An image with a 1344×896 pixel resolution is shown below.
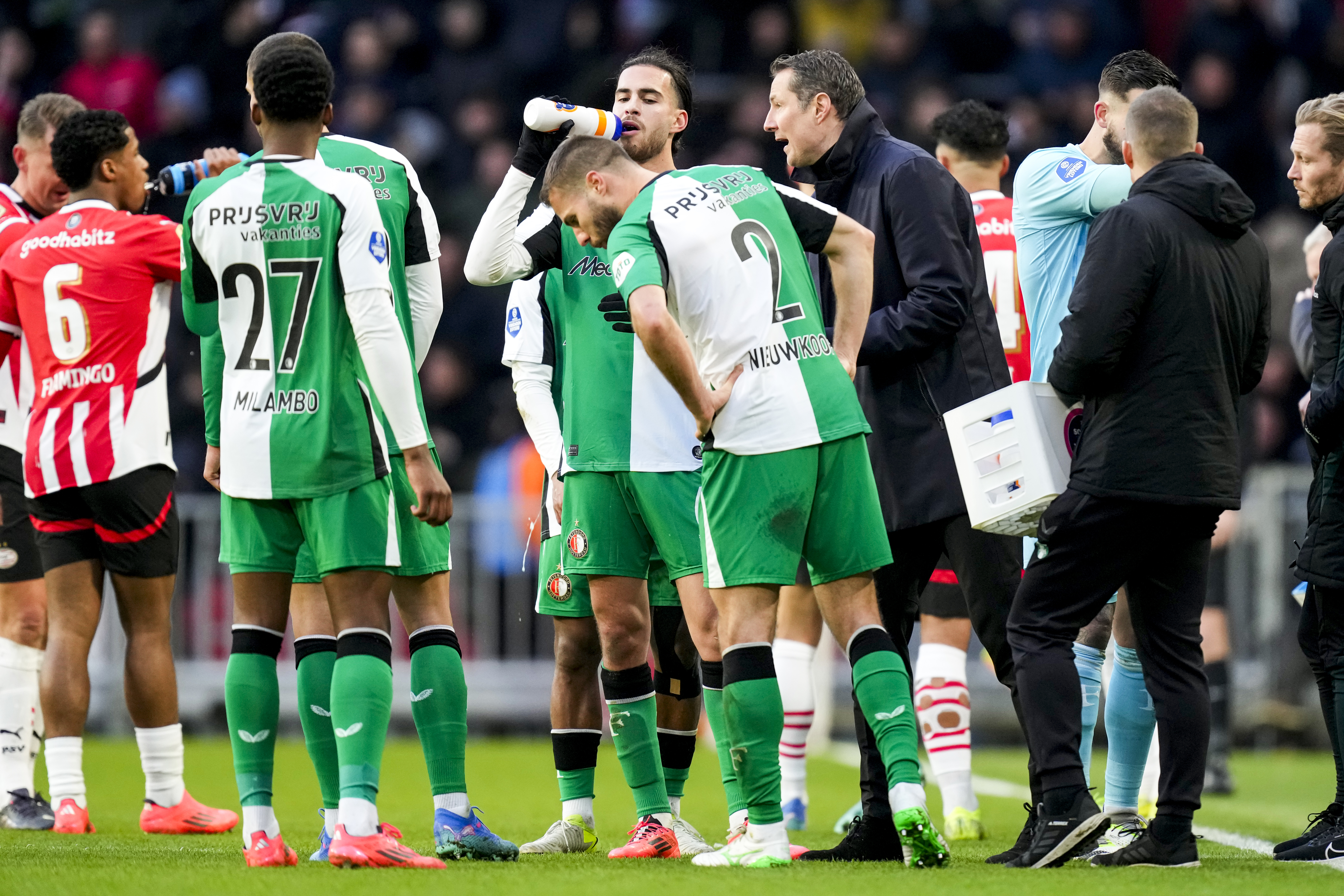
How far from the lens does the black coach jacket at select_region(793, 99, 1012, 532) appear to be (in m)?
5.26

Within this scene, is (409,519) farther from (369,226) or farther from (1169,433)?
(1169,433)

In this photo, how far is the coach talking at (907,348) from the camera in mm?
5246

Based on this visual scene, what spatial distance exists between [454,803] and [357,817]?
0.45 m

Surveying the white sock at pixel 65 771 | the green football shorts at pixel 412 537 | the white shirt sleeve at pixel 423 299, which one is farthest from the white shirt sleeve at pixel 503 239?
the white sock at pixel 65 771

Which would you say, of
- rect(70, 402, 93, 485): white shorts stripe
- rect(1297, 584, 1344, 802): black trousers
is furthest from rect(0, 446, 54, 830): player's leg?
rect(1297, 584, 1344, 802): black trousers

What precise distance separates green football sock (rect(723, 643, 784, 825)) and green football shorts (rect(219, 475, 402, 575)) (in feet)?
3.39

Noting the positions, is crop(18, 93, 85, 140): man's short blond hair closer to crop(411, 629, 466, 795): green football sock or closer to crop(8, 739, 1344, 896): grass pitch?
crop(8, 739, 1344, 896): grass pitch

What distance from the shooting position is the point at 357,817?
4.61 meters

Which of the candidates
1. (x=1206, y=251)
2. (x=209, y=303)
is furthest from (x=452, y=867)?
(x=1206, y=251)

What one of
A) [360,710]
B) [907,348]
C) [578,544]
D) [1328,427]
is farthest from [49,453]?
[1328,427]

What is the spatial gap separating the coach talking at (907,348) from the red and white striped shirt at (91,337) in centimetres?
253

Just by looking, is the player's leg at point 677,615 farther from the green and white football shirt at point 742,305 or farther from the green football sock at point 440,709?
the green football sock at point 440,709

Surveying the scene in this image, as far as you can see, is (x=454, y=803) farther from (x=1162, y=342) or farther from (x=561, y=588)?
(x=1162, y=342)

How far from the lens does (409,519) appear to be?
4.93 meters
